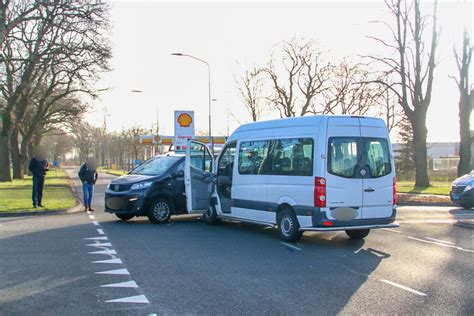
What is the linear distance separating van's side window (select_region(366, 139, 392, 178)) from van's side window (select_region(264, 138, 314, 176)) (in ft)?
3.91

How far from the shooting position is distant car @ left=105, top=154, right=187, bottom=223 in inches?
528

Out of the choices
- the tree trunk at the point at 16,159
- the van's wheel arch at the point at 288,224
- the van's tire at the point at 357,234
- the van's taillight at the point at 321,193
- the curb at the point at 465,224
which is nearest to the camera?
the van's taillight at the point at 321,193

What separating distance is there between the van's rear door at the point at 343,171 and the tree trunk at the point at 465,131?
75.6 ft

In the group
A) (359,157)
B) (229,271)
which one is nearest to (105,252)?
(229,271)

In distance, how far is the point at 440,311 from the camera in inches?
231

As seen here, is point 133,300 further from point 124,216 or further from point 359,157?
point 124,216

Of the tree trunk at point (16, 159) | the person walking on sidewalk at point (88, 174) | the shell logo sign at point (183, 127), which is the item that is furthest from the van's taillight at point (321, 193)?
the tree trunk at point (16, 159)

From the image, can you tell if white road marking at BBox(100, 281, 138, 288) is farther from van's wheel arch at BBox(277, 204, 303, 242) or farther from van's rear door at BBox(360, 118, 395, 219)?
van's rear door at BBox(360, 118, 395, 219)

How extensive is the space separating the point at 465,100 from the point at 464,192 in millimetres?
13861

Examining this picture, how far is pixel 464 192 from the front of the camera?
18438 mm

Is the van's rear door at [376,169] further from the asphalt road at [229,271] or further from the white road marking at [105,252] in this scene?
the white road marking at [105,252]

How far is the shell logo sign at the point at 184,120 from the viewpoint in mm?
19969

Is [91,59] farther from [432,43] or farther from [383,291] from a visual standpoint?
[383,291]

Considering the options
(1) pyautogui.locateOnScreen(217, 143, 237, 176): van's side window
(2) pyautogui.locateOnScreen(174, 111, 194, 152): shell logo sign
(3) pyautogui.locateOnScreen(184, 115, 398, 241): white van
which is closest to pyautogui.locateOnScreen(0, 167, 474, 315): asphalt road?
(3) pyautogui.locateOnScreen(184, 115, 398, 241): white van
